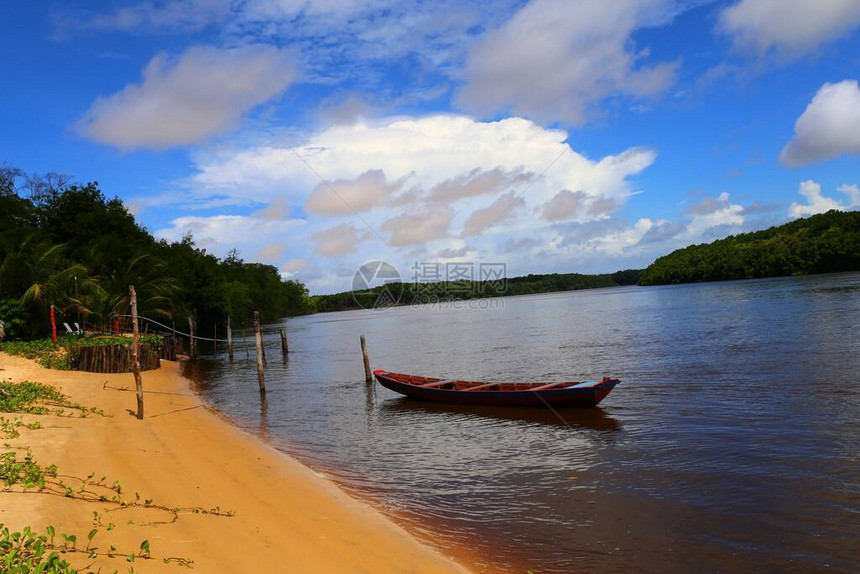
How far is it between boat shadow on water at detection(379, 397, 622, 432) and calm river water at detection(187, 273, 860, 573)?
11cm

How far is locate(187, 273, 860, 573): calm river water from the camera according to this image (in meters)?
6.98

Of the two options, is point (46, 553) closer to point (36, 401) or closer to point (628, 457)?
point (628, 457)

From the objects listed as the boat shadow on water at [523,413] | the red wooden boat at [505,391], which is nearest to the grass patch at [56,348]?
the red wooden boat at [505,391]

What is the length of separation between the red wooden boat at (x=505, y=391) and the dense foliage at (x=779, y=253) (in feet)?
299

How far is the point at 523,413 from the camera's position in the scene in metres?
15.8

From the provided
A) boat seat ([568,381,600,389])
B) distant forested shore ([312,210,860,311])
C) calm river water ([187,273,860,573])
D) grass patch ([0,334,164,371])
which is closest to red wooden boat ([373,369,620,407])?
boat seat ([568,381,600,389])

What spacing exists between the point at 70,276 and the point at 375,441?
18.8 meters

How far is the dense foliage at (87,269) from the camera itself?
2386 cm

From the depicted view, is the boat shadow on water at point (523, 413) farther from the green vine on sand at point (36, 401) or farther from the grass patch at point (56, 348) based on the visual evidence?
the grass patch at point (56, 348)

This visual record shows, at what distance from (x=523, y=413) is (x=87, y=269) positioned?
23.4 meters

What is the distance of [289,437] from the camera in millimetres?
14117

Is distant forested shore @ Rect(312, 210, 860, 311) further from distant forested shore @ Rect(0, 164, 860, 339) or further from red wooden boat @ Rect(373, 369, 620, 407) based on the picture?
red wooden boat @ Rect(373, 369, 620, 407)

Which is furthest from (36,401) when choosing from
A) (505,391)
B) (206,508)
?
(505,391)

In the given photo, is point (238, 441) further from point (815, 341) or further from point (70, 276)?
point (815, 341)
